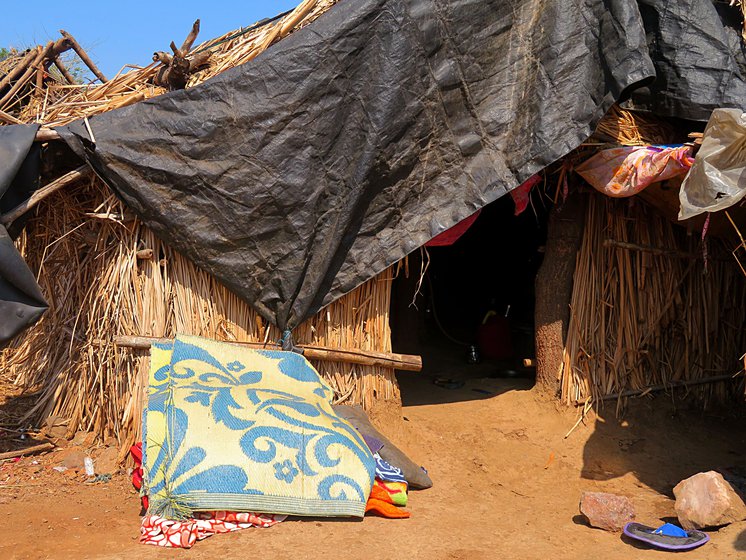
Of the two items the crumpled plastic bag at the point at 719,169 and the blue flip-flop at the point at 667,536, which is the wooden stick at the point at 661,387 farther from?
the crumpled plastic bag at the point at 719,169

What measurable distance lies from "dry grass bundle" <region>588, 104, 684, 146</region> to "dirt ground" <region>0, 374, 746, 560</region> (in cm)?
182

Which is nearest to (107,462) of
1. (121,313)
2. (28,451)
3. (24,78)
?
(28,451)

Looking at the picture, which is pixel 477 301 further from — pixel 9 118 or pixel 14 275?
pixel 14 275

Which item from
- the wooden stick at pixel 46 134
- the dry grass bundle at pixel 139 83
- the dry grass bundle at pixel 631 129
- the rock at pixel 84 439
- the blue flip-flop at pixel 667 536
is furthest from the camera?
the dry grass bundle at pixel 631 129

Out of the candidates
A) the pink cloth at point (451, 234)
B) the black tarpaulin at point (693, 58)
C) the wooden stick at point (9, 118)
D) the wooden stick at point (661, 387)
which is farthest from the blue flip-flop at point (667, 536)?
the wooden stick at point (9, 118)

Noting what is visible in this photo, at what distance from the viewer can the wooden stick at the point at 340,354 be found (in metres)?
4.36

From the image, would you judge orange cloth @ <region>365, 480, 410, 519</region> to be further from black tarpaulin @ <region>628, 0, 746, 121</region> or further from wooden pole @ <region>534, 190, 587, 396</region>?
black tarpaulin @ <region>628, 0, 746, 121</region>

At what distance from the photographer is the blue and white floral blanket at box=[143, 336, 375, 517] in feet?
11.6

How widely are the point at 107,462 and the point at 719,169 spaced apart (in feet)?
12.3

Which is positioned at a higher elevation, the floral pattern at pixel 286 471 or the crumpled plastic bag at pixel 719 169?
the crumpled plastic bag at pixel 719 169

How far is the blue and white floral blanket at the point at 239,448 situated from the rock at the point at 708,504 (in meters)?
1.59

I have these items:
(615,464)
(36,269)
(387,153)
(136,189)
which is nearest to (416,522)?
(615,464)

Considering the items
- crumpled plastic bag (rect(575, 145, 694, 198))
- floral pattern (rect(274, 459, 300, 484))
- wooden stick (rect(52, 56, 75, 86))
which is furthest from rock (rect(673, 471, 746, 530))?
wooden stick (rect(52, 56, 75, 86))

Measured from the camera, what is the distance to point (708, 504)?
3.69 metres
